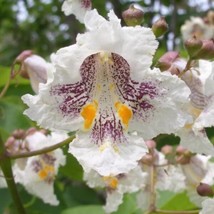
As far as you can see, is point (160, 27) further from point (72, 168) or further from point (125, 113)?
point (72, 168)

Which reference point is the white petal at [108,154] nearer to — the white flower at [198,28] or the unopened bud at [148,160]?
the unopened bud at [148,160]

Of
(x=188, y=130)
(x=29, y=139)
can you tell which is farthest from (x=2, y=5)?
(x=188, y=130)

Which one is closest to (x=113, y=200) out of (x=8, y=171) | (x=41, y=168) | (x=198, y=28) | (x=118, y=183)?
(x=118, y=183)

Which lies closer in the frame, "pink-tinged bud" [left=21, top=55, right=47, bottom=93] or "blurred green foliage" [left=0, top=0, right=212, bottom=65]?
"pink-tinged bud" [left=21, top=55, right=47, bottom=93]

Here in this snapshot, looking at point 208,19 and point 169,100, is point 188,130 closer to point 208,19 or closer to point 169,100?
point 169,100

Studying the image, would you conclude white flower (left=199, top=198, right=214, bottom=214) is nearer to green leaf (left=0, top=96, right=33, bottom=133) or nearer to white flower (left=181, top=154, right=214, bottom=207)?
white flower (left=181, top=154, right=214, bottom=207)

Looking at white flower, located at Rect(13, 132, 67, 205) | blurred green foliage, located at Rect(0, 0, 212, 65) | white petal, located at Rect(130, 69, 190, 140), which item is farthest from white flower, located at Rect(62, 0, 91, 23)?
blurred green foliage, located at Rect(0, 0, 212, 65)

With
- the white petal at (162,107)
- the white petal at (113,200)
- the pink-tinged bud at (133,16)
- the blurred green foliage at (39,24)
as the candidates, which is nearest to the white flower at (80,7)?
the pink-tinged bud at (133,16)
